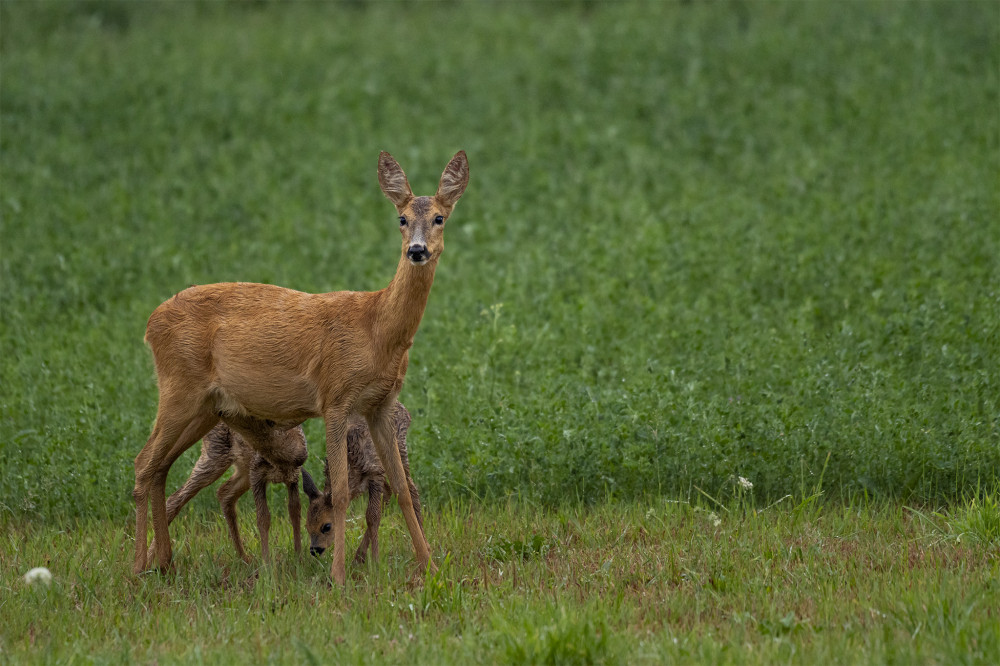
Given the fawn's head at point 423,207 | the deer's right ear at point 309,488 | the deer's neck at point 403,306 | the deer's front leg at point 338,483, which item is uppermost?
the fawn's head at point 423,207

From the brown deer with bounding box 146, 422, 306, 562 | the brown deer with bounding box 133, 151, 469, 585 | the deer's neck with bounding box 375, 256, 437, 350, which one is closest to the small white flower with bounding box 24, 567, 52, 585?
the brown deer with bounding box 133, 151, 469, 585

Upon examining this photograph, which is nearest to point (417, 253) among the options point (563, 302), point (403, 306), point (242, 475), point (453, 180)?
point (403, 306)

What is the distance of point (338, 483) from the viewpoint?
22.5 ft

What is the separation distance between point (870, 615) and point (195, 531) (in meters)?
4.57

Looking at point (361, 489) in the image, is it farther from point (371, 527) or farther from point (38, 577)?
point (38, 577)

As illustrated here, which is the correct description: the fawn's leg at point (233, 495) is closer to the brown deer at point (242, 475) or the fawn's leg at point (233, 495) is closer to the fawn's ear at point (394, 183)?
the brown deer at point (242, 475)

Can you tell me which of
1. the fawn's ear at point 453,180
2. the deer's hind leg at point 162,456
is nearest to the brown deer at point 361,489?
the deer's hind leg at point 162,456

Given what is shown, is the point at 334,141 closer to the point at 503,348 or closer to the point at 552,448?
the point at 503,348

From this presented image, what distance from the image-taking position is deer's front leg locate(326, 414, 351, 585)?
668cm

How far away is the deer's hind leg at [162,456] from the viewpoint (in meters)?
7.15

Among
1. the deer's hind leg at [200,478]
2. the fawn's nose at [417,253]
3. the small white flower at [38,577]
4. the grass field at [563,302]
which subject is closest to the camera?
the grass field at [563,302]

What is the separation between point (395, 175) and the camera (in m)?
6.85

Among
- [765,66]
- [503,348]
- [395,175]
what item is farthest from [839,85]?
[395,175]

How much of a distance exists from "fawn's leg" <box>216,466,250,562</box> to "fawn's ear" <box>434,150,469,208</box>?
2.40 metres
